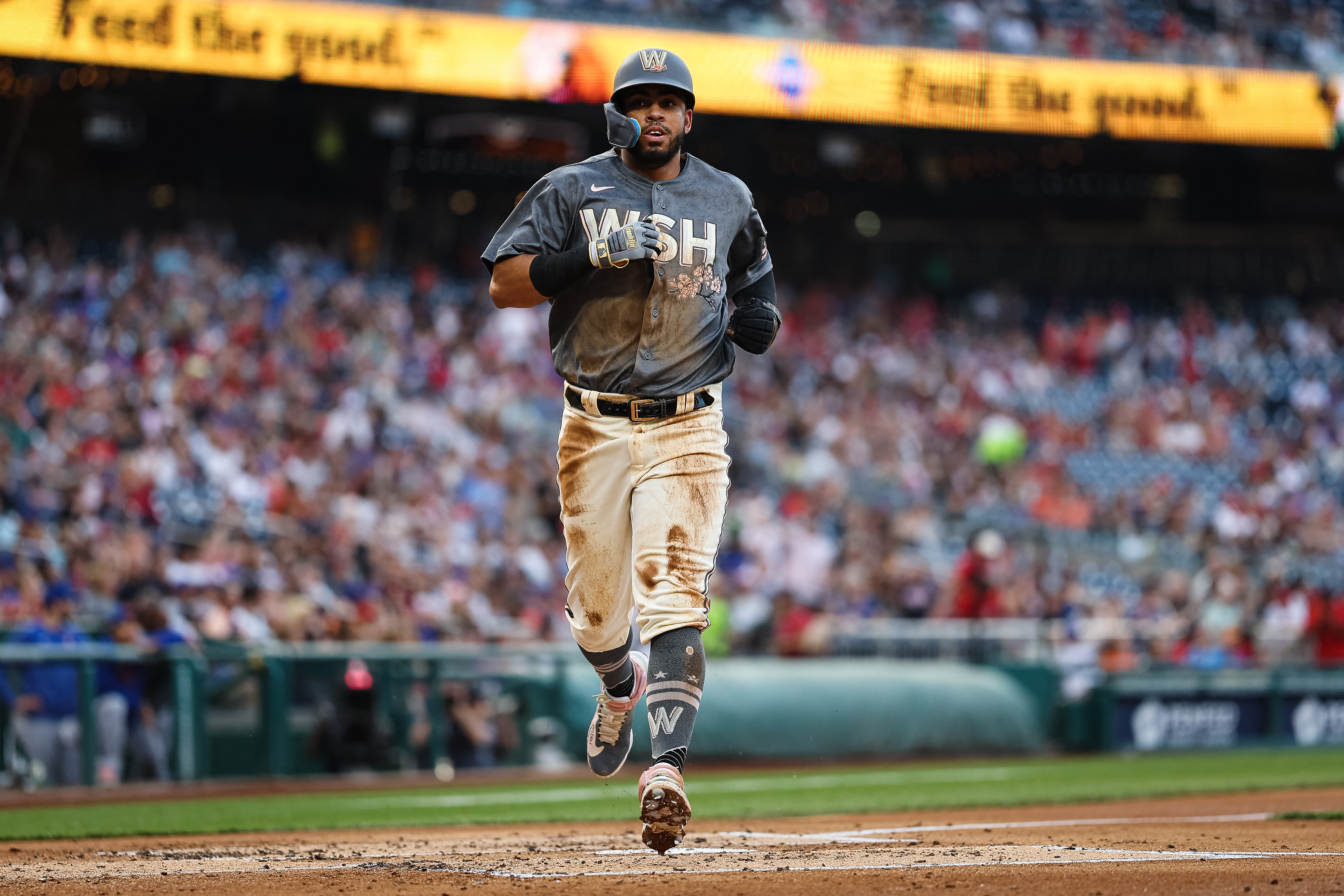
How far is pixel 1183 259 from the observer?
1056 inches

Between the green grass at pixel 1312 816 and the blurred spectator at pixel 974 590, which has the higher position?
the blurred spectator at pixel 974 590

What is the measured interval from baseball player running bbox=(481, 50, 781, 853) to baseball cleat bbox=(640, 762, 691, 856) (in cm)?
31

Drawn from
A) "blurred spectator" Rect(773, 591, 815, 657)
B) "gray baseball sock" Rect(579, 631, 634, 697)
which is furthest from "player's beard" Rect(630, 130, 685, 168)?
"blurred spectator" Rect(773, 591, 815, 657)

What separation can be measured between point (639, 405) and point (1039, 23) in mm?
19556

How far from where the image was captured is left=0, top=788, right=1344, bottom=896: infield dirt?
13.0ft

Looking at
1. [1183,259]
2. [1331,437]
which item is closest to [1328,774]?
[1331,437]

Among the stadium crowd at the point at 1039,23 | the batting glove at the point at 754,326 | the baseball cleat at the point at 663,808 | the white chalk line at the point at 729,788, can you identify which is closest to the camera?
the baseball cleat at the point at 663,808

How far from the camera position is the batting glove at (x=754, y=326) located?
4906mm

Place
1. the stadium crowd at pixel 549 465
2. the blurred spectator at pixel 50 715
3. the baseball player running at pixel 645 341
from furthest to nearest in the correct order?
the stadium crowd at pixel 549 465, the blurred spectator at pixel 50 715, the baseball player running at pixel 645 341

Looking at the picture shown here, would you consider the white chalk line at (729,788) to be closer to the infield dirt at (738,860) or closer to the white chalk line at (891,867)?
the infield dirt at (738,860)

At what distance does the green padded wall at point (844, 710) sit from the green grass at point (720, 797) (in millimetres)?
520

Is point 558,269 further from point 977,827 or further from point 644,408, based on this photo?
point 977,827

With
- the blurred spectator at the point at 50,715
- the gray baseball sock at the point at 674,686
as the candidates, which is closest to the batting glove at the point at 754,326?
the gray baseball sock at the point at 674,686

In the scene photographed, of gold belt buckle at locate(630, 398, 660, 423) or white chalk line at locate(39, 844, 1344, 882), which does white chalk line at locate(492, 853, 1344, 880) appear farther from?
gold belt buckle at locate(630, 398, 660, 423)
